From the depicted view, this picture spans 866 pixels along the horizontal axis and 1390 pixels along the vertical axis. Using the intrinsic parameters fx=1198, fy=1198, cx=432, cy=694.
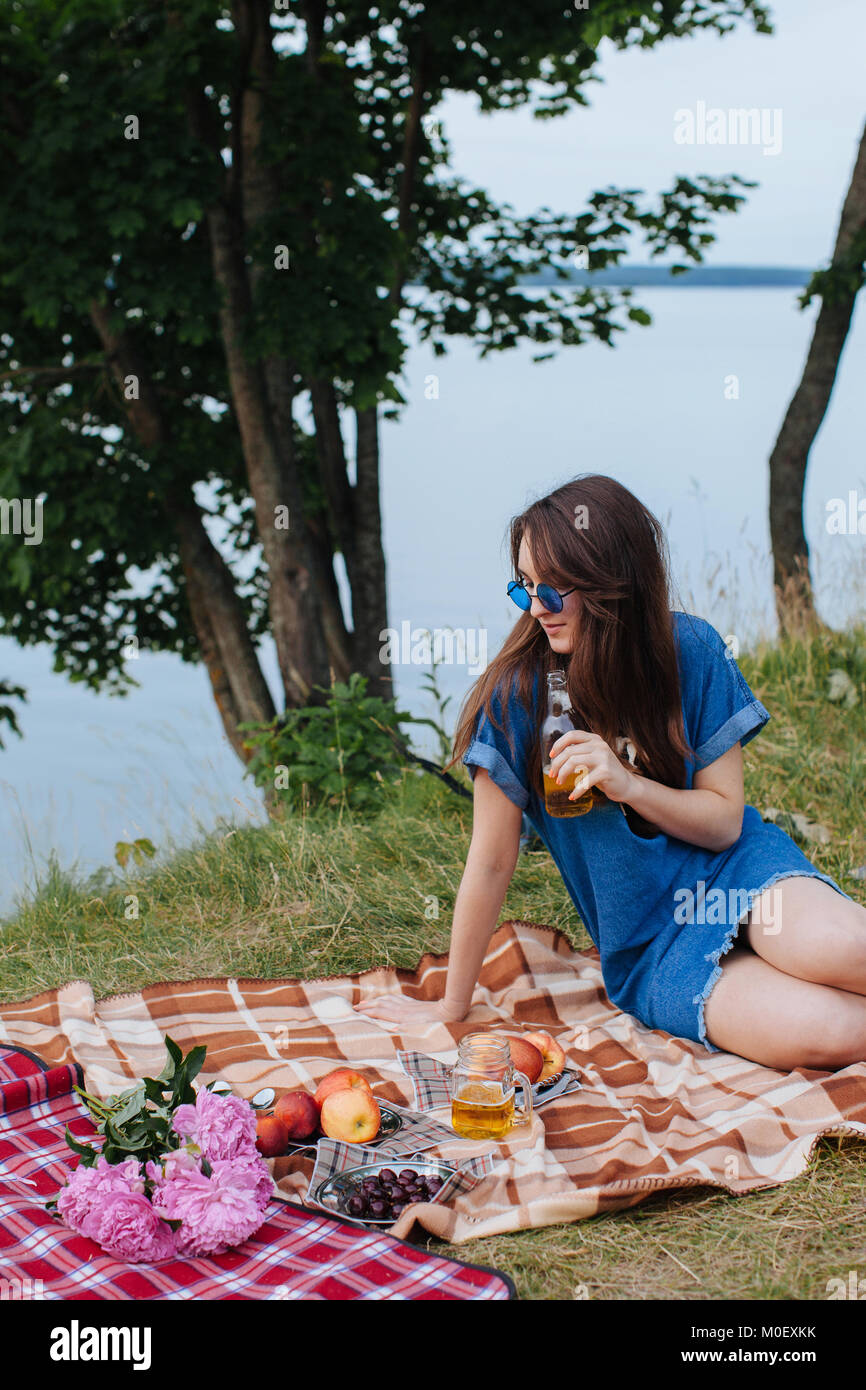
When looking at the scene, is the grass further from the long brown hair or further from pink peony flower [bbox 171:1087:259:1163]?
the long brown hair

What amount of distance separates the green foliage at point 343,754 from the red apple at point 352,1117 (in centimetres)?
258

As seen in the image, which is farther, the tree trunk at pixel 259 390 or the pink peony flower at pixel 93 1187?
the tree trunk at pixel 259 390

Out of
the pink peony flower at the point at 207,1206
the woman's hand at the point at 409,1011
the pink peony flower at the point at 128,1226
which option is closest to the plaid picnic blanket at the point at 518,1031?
the woman's hand at the point at 409,1011

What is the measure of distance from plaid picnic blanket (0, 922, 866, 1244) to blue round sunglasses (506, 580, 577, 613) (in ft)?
3.85

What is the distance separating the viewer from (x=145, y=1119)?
231 cm

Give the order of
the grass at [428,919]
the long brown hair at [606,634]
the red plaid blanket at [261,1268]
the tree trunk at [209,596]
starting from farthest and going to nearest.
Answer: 1. the tree trunk at [209,596]
2. the long brown hair at [606,634]
3. the grass at [428,919]
4. the red plaid blanket at [261,1268]

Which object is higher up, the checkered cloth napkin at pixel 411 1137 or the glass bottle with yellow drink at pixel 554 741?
the glass bottle with yellow drink at pixel 554 741

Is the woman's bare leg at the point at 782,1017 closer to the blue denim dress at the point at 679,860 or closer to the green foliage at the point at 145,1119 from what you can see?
the blue denim dress at the point at 679,860

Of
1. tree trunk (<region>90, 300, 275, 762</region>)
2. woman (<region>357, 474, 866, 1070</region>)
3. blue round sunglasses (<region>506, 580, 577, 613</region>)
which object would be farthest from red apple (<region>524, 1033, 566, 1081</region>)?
tree trunk (<region>90, 300, 275, 762</region>)

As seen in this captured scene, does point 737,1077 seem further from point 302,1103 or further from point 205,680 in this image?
point 205,680

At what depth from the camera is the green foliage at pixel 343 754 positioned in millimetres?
5414

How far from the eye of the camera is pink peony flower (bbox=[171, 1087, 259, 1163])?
226 cm

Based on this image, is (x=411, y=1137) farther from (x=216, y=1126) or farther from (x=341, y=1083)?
(x=216, y=1126)

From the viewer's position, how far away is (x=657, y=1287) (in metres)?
Result: 2.26
